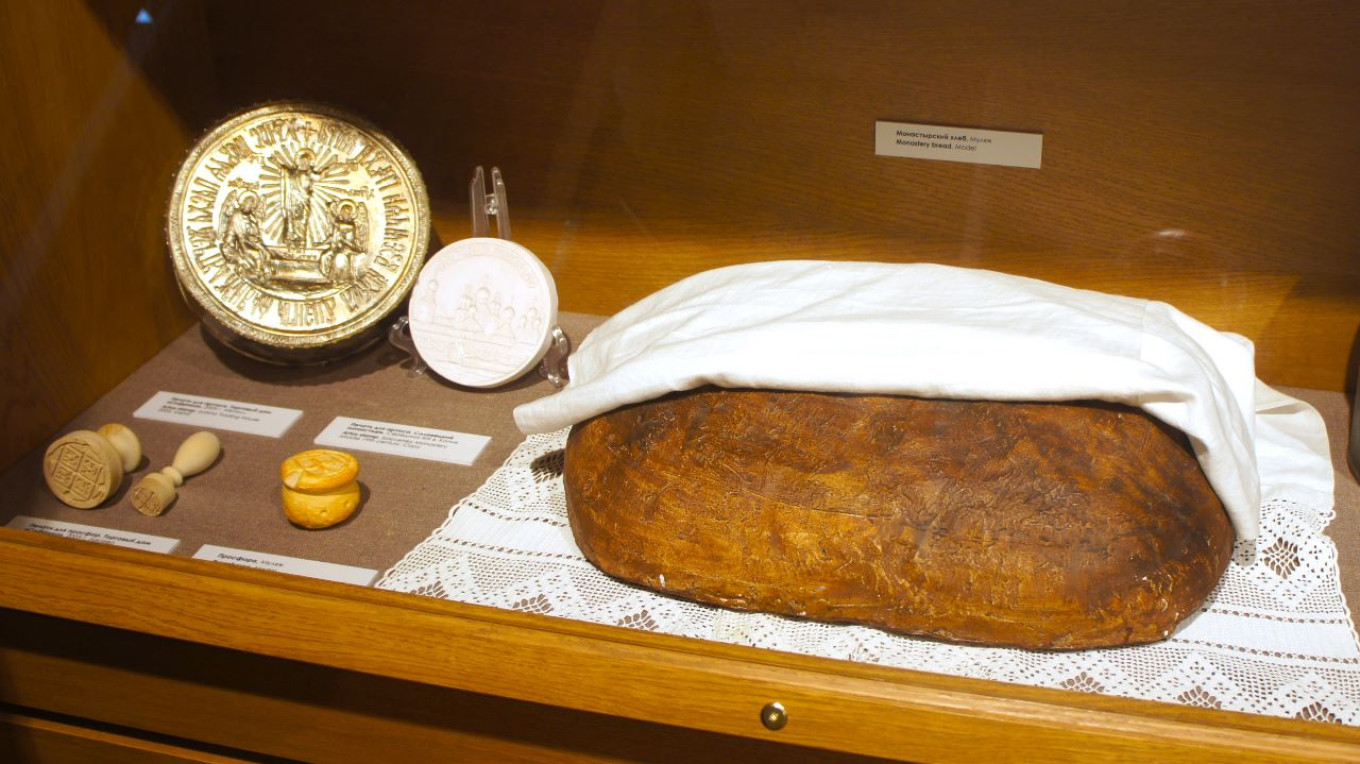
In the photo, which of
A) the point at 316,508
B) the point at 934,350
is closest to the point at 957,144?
the point at 934,350

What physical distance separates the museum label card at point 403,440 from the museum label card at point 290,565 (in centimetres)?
20

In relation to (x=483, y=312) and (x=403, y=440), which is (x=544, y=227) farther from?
(x=403, y=440)

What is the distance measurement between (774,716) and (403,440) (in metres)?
0.61

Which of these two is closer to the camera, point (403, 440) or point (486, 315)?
point (403, 440)

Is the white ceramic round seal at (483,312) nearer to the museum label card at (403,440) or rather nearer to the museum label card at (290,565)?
the museum label card at (403,440)

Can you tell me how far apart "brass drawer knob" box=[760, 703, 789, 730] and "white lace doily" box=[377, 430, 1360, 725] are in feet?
0.44

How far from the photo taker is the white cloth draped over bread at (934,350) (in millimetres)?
1022

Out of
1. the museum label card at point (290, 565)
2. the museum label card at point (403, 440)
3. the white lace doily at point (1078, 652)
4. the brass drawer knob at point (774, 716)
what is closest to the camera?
the brass drawer knob at point (774, 716)

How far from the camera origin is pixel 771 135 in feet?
4.86

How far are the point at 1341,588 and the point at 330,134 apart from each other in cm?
120

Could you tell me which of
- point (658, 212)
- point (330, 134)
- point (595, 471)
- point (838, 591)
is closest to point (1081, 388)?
point (838, 591)

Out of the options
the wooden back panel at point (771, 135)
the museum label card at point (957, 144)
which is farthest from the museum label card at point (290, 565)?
the museum label card at point (957, 144)

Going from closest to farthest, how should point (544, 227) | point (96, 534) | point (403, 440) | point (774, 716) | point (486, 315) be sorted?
point (774, 716)
point (96, 534)
point (403, 440)
point (486, 315)
point (544, 227)

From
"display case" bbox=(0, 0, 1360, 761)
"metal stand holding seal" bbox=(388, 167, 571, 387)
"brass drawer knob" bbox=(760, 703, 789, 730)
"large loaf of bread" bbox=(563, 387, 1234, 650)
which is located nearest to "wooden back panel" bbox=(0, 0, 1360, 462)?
"display case" bbox=(0, 0, 1360, 761)
